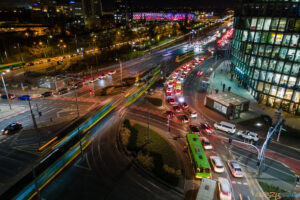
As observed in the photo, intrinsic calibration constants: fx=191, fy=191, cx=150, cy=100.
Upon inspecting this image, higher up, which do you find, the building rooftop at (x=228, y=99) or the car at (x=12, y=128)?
the building rooftop at (x=228, y=99)

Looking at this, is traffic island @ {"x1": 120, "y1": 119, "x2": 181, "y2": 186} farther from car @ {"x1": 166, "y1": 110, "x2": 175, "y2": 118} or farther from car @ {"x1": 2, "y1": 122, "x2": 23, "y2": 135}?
car @ {"x1": 2, "y1": 122, "x2": 23, "y2": 135}

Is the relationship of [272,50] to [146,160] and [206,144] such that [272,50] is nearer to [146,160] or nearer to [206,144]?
[206,144]

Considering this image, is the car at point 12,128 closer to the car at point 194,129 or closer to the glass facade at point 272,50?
the car at point 194,129

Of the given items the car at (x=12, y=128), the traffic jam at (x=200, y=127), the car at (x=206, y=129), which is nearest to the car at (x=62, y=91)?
the car at (x=12, y=128)

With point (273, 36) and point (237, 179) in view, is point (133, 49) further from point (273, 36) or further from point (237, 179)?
point (237, 179)

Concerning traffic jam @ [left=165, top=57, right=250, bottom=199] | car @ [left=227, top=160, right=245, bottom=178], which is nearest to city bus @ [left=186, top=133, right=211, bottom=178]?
traffic jam @ [left=165, top=57, right=250, bottom=199]

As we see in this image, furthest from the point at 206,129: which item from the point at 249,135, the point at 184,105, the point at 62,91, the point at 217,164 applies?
the point at 62,91
